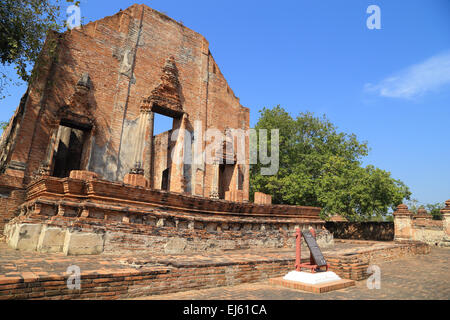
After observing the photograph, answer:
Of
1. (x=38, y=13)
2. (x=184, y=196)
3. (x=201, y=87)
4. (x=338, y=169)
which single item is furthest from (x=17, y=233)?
(x=338, y=169)

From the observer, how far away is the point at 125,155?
11.6m

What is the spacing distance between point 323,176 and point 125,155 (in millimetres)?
14417

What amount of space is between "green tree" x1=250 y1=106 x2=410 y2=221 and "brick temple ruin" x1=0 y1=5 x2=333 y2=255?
645cm

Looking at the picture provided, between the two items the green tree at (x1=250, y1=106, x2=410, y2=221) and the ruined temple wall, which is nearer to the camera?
the ruined temple wall

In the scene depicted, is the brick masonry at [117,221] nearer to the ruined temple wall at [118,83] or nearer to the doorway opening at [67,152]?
the ruined temple wall at [118,83]

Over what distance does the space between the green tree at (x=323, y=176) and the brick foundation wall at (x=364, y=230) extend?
2.80ft

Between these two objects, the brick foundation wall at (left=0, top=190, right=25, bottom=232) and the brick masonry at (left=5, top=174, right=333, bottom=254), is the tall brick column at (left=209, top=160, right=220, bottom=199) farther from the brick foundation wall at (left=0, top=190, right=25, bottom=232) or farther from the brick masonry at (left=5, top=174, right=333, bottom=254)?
the brick foundation wall at (left=0, top=190, right=25, bottom=232)

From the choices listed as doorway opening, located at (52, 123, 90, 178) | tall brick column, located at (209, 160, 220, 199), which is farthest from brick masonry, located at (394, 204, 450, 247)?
doorway opening, located at (52, 123, 90, 178)

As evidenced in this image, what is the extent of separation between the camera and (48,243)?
18.8 ft

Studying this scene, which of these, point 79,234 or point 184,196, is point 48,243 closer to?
point 79,234

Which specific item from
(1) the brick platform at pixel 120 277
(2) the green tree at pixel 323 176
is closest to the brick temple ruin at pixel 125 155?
(1) the brick platform at pixel 120 277

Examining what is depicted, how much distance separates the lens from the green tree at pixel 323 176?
707 inches

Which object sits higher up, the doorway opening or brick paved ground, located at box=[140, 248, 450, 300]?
the doorway opening

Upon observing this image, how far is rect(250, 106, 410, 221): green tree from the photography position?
58.9 feet
